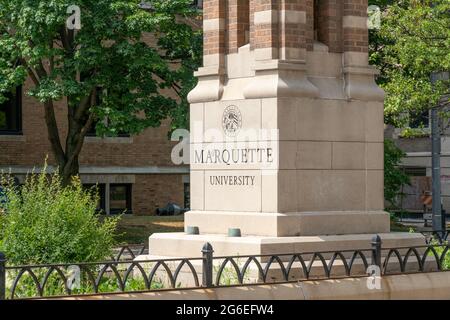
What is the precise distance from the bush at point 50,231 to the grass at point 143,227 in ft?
55.7

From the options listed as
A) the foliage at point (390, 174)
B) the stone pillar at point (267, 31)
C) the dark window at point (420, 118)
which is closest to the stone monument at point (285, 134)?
the stone pillar at point (267, 31)

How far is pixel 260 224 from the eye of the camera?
18.3m

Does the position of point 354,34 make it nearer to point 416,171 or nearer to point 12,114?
point 12,114

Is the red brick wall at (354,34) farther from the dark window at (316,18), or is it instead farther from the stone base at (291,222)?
the stone base at (291,222)

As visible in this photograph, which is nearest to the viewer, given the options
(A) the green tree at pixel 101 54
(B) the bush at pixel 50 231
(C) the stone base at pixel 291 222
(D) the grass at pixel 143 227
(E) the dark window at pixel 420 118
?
(B) the bush at pixel 50 231

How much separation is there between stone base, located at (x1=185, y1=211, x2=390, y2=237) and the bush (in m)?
2.04

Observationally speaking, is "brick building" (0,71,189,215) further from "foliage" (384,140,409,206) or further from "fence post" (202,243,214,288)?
"fence post" (202,243,214,288)

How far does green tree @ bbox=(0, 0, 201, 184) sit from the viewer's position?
32.2 m

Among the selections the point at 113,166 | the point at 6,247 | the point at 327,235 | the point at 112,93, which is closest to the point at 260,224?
the point at 327,235

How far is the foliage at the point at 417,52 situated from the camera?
30.1m

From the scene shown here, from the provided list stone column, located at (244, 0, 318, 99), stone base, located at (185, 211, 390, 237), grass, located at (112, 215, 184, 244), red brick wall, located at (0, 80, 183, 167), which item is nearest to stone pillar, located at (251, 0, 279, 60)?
stone column, located at (244, 0, 318, 99)
